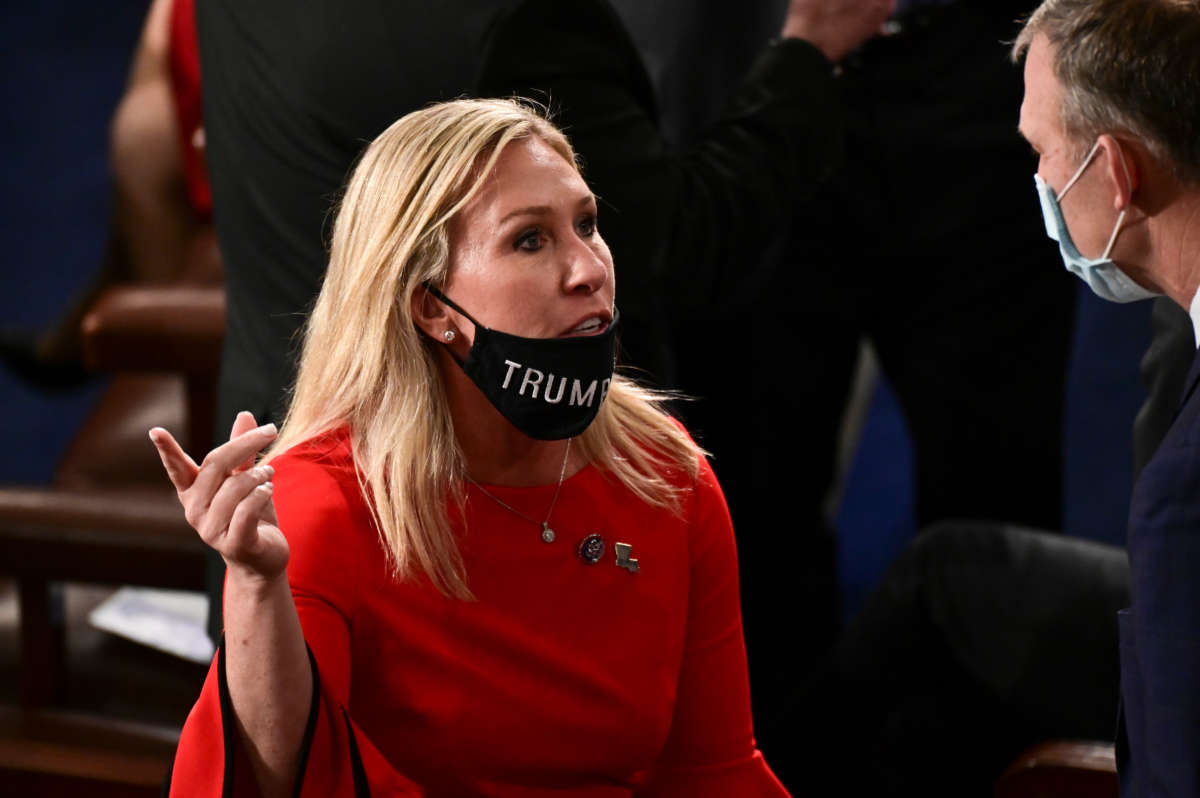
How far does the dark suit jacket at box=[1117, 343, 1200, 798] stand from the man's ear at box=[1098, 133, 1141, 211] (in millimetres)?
257

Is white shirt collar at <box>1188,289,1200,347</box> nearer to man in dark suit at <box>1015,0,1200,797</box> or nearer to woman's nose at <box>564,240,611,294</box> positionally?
man in dark suit at <box>1015,0,1200,797</box>

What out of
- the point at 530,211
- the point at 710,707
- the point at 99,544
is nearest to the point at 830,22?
the point at 530,211

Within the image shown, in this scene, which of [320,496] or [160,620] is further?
[160,620]

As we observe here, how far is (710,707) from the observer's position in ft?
5.52

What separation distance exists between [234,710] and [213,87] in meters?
0.91

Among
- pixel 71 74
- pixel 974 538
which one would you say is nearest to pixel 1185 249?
pixel 974 538

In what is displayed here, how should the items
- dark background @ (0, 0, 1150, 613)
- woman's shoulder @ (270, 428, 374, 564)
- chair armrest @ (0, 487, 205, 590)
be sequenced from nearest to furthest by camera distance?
woman's shoulder @ (270, 428, 374, 564)
chair armrest @ (0, 487, 205, 590)
dark background @ (0, 0, 1150, 613)

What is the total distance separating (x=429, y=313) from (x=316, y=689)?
1.37 ft

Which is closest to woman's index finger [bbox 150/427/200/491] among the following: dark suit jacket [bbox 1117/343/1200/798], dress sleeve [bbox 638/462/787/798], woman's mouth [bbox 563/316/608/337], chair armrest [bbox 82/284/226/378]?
woman's mouth [bbox 563/316/608/337]

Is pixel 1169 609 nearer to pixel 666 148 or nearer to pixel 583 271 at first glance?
pixel 583 271

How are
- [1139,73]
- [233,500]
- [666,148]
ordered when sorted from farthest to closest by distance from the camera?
[666,148], [1139,73], [233,500]

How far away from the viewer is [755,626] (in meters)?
3.17

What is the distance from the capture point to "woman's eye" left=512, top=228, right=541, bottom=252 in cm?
153

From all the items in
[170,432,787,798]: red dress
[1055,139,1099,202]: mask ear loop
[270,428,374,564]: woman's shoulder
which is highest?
[1055,139,1099,202]: mask ear loop
